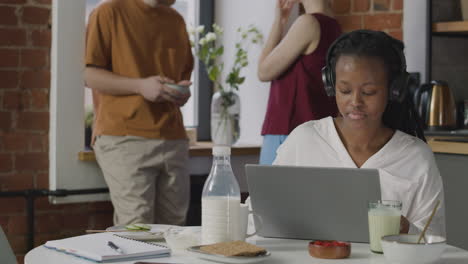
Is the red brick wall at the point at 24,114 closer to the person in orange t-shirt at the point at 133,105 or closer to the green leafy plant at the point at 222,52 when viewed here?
the person in orange t-shirt at the point at 133,105

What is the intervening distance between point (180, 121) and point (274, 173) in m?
1.58

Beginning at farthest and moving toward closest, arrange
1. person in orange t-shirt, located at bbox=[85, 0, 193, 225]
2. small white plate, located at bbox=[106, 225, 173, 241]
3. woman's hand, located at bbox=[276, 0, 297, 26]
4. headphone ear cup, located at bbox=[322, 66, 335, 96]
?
woman's hand, located at bbox=[276, 0, 297, 26], person in orange t-shirt, located at bbox=[85, 0, 193, 225], headphone ear cup, located at bbox=[322, 66, 335, 96], small white plate, located at bbox=[106, 225, 173, 241]

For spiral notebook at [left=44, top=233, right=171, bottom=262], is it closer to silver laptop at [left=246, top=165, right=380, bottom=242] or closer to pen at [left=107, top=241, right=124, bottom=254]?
pen at [left=107, top=241, right=124, bottom=254]

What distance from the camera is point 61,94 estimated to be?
10.2 ft

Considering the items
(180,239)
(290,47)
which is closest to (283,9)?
(290,47)

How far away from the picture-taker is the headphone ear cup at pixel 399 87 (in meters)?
1.88

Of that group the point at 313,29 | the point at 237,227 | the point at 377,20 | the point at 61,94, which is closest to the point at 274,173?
the point at 237,227

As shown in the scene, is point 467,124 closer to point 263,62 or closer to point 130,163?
point 263,62

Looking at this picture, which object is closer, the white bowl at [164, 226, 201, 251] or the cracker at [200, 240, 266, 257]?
the cracker at [200, 240, 266, 257]

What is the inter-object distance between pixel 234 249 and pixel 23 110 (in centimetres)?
189

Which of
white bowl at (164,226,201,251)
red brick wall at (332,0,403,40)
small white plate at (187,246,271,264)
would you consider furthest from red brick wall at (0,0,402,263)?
small white plate at (187,246,271,264)

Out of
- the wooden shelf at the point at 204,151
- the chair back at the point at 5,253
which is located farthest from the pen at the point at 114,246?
the wooden shelf at the point at 204,151

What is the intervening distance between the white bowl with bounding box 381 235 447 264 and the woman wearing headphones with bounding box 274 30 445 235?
1.31 feet

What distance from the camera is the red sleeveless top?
283 centimetres
